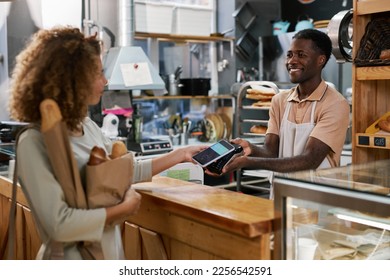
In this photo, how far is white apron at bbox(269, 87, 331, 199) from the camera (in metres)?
2.53

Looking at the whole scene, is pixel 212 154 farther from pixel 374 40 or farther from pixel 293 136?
pixel 374 40

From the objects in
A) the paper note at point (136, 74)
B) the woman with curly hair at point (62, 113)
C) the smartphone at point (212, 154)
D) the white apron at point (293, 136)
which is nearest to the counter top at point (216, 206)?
the smartphone at point (212, 154)

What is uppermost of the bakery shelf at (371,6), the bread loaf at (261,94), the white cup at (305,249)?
the bakery shelf at (371,6)

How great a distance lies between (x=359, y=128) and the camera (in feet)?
9.10

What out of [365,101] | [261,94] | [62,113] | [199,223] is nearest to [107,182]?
[62,113]

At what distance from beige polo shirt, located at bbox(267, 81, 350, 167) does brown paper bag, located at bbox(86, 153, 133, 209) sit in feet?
3.83

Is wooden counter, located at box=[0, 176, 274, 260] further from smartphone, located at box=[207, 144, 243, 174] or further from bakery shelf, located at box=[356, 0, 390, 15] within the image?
bakery shelf, located at box=[356, 0, 390, 15]

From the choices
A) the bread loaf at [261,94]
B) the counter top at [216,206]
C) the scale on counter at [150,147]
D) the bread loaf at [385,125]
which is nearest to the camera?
the counter top at [216,206]

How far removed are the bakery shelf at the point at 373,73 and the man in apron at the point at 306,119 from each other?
0.60 ft

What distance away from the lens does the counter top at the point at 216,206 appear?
5.10 ft

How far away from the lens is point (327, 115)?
2469mm

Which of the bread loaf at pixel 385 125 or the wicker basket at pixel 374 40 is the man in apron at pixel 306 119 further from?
the bread loaf at pixel 385 125

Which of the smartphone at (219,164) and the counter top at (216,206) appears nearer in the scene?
the counter top at (216,206)
